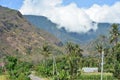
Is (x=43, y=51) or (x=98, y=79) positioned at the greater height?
(x=43, y=51)

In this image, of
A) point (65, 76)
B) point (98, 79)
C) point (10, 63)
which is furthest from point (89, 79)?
point (65, 76)

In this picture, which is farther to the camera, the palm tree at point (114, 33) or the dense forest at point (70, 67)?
the palm tree at point (114, 33)

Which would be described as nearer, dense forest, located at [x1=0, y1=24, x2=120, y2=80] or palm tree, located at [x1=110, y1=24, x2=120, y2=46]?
dense forest, located at [x1=0, y1=24, x2=120, y2=80]

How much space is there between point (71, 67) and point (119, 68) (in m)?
24.9

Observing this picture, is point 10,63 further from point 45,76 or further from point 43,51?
point 43,51

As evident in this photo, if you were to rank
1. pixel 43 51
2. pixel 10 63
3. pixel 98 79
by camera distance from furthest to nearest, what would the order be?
pixel 43 51
pixel 98 79
pixel 10 63

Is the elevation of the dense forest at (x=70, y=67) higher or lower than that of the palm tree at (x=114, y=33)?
lower

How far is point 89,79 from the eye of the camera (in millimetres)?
156625

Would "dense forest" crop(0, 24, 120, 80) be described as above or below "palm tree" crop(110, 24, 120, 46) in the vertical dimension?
below

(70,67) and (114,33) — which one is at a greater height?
(114,33)

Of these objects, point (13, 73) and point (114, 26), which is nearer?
point (13, 73)

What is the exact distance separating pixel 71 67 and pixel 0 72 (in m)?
77.2

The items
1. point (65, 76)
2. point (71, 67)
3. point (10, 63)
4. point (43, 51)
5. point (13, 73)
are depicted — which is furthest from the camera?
point (43, 51)

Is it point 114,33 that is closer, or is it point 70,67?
point 70,67
